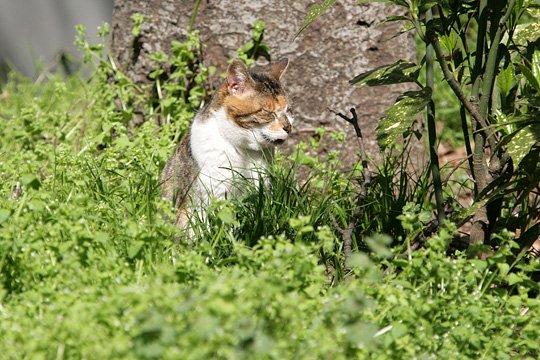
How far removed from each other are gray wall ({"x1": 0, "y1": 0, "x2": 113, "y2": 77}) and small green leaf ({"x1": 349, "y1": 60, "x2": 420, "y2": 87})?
390 cm

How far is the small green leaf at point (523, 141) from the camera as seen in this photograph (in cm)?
270

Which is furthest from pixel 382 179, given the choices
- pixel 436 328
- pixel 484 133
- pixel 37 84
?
pixel 37 84

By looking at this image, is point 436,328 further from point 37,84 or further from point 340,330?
point 37,84

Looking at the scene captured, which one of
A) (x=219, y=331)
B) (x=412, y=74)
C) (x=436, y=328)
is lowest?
(x=436, y=328)

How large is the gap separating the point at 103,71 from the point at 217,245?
6.78 ft

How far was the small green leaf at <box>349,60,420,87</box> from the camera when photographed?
301cm

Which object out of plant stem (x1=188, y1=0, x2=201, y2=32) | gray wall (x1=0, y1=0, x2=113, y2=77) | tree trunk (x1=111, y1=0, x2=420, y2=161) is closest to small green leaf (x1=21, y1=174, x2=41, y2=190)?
tree trunk (x1=111, y1=0, x2=420, y2=161)

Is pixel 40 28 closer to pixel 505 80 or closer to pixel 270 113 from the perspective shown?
pixel 270 113

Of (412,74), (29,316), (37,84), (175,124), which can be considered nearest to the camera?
(29,316)

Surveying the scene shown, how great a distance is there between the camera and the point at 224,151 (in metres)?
3.85

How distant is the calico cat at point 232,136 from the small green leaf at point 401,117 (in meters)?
0.88

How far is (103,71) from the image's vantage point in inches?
195

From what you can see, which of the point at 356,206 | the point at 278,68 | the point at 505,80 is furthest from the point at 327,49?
the point at 505,80

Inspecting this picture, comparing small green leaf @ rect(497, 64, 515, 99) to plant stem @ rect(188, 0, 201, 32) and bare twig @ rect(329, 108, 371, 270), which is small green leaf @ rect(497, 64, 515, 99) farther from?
plant stem @ rect(188, 0, 201, 32)
